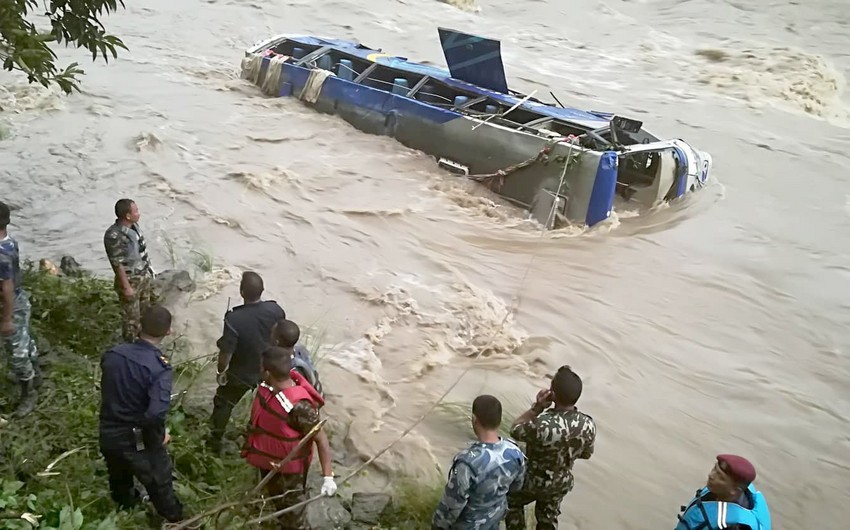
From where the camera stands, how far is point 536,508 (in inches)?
148

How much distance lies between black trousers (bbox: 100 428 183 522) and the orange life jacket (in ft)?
1.32

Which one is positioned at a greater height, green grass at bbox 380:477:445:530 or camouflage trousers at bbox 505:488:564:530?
camouflage trousers at bbox 505:488:564:530

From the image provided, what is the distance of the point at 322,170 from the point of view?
32.4 ft

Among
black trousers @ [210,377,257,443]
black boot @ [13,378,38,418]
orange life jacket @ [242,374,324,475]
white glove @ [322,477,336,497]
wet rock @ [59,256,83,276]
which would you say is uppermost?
orange life jacket @ [242,374,324,475]

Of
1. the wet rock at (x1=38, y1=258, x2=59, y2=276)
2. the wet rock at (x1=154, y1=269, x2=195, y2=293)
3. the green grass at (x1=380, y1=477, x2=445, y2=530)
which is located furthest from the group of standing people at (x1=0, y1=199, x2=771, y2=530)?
the wet rock at (x1=38, y1=258, x2=59, y2=276)

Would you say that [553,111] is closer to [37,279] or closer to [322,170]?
[322,170]

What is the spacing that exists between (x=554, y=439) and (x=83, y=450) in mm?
2515

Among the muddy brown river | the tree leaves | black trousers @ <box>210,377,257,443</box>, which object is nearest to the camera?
the tree leaves

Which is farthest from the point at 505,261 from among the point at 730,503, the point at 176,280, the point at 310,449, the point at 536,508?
the point at 730,503

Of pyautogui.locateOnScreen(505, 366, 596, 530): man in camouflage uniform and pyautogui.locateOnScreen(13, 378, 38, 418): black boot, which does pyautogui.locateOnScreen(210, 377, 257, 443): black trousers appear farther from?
pyautogui.locateOnScreen(505, 366, 596, 530): man in camouflage uniform

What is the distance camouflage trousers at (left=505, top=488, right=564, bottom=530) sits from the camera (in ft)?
12.0

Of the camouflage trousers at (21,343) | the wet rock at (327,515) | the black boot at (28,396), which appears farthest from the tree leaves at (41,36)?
the wet rock at (327,515)

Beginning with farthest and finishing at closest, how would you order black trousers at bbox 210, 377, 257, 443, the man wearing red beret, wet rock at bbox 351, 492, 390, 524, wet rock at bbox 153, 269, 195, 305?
wet rock at bbox 153, 269, 195, 305 → black trousers at bbox 210, 377, 257, 443 → wet rock at bbox 351, 492, 390, 524 → the man wearing red beret

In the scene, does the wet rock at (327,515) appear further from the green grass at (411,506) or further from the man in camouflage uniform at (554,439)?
the man in camouflage uniform at (554,439)
